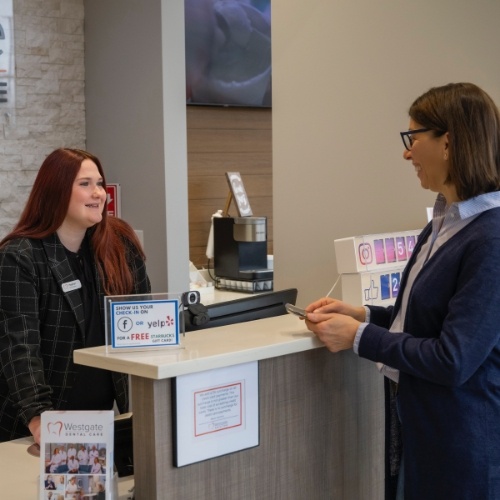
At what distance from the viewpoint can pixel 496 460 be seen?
1.68 meters

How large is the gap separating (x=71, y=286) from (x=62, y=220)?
0.72 ft

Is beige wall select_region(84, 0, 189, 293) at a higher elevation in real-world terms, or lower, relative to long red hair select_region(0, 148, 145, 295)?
higher

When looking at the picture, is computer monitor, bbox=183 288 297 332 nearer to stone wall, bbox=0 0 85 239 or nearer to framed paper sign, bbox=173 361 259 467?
framed paper sign, bbox=173 361 259 467

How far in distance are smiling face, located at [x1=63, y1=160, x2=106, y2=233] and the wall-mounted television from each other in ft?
8.43

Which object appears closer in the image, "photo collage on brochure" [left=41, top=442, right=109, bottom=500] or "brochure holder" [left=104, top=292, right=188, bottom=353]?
"photo collage on brochure" [left=41, top=442, right=109, bottom=500]

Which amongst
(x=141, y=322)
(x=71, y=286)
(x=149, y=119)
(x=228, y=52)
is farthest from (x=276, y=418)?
(x=228, y=52)

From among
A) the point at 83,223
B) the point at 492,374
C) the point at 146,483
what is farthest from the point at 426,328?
the point at 83,223

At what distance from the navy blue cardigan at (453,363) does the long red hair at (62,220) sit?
1.07 m

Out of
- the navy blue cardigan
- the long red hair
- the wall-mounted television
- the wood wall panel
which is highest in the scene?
the wall-mounted television

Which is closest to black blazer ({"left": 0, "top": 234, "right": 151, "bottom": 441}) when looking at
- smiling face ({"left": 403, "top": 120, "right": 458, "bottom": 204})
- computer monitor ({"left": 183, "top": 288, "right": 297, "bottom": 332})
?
computer monitor ({"left": 183, "top": 288, "right": 297, "bottom": 332})

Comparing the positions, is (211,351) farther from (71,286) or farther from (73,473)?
(71,286)

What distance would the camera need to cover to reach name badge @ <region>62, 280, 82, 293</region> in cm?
254

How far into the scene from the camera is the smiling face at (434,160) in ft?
5.73

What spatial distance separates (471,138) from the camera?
170cm
